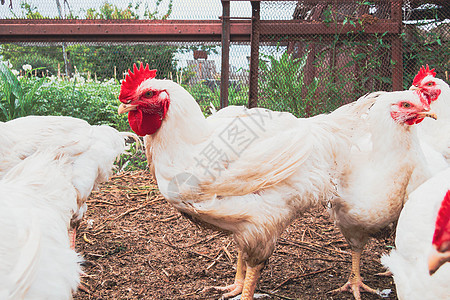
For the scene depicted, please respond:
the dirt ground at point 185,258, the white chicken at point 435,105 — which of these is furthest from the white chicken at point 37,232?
the white chicken at point 435,105

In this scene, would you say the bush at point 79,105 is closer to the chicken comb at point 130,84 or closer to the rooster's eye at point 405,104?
the chicken comb at point 130,84

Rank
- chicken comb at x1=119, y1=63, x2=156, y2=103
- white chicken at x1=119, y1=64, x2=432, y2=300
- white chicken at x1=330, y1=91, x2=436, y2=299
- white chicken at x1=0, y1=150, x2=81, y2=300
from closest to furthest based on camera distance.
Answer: white chicken at x1=0, y1=150, x2=81, y2=300
white chicken at x1=119, y1=64, x2=432, y2=300
chicken comb at x1=119, y1=63, x2=156, y2=103
white chicken at x1=330, y1=91, x2=436, y2=299

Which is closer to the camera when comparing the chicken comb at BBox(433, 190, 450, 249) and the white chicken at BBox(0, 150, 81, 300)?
the chicken comb at BBox(433, 190, 450, 249)

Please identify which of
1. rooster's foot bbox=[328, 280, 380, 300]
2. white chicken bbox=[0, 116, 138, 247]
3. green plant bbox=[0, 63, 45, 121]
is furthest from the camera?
green plant bbox=[0, 63, 45, 121]

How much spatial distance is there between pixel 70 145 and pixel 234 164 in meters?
1.61

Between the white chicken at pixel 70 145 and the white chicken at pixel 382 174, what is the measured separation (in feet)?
6.67

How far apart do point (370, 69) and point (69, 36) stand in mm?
3909

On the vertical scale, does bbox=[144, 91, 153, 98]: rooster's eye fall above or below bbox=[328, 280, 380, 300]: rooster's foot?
above

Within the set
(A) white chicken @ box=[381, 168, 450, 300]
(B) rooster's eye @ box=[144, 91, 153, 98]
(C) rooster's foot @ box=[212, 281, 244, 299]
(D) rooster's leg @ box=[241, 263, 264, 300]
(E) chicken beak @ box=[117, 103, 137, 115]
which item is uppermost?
(B) rooster's eye @ box=[144, 91, 153, 98]

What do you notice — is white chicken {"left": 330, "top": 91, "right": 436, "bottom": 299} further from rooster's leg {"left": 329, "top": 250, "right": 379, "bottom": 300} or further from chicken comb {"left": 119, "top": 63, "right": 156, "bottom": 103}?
chicken comb {"left": 119, "top": 63, "right": 156, "bottom": 103}

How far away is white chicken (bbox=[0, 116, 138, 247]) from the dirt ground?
0.45 meters

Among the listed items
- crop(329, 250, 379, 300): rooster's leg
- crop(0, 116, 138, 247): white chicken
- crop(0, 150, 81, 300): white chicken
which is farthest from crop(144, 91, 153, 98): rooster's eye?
crop(329, 250, 379, 300): rooster's leg

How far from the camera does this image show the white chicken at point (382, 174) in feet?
7.47

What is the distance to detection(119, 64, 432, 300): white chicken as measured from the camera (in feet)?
6.39
